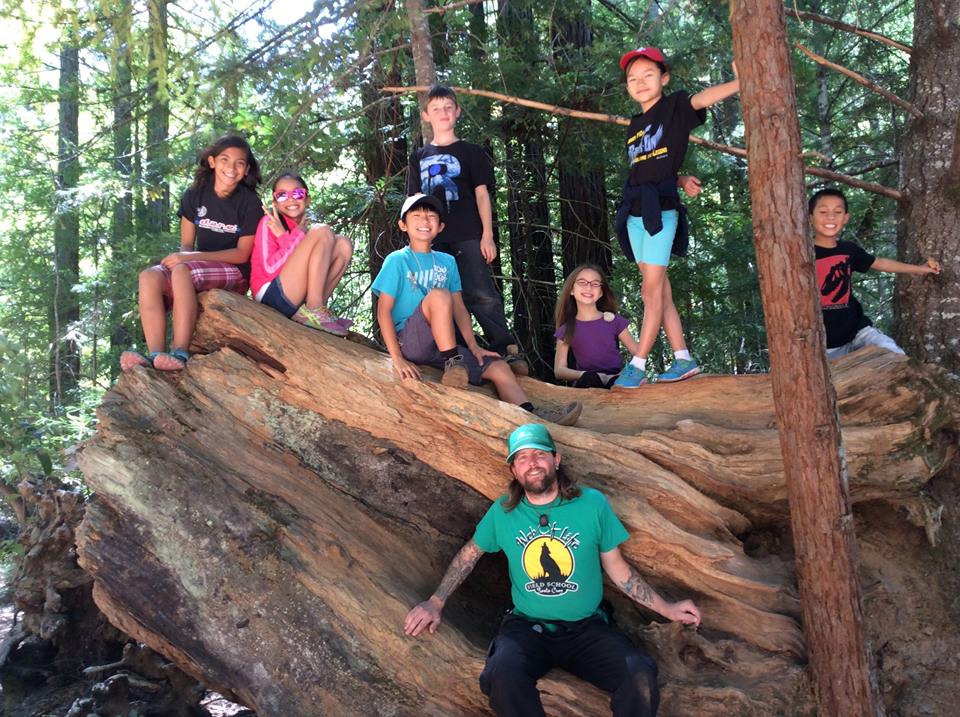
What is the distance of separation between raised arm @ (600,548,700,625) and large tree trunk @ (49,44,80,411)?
979cm

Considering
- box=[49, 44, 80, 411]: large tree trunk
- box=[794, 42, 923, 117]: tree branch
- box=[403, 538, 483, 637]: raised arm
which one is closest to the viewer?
box=[403, 538, 483, 637]: raised arm

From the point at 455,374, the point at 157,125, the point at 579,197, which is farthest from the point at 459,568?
the point at 157,125

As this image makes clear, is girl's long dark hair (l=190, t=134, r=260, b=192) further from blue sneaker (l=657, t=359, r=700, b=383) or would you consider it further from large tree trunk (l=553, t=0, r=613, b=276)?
large tree trunk (l=553, t=0, r=613, b=276)

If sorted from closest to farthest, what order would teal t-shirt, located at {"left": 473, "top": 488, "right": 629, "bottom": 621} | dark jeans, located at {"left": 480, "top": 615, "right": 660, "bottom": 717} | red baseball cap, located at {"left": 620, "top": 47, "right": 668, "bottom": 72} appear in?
dark jeans, located at {"left": 480, "top": 615, "right": 660, "bottom": 717} → teal t-shirt, located at {"left": 473, "top": 488, "right": 629, "bottom": 621} → red baseball cap, located at {"left": 620, "top": 47, "right": 668, "bottom": 72}

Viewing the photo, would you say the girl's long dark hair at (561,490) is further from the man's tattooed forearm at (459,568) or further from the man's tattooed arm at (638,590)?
the man's tattooed arm at (638,590)

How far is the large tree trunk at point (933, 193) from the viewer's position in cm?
546

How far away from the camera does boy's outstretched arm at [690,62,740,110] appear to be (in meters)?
4.66

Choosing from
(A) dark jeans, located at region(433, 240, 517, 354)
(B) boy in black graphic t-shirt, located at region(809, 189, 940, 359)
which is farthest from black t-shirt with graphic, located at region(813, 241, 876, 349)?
(A) dark jeans, located at region(433, 240, 517, 354)

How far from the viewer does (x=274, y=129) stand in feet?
24.3

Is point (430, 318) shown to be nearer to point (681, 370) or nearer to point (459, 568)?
point (459, 568)

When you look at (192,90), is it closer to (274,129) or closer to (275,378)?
(274,129)

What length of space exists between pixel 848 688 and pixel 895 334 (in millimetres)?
2610

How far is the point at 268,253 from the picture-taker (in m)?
5.62

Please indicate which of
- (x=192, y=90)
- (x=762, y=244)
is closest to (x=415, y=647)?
(x=762, y=244)
